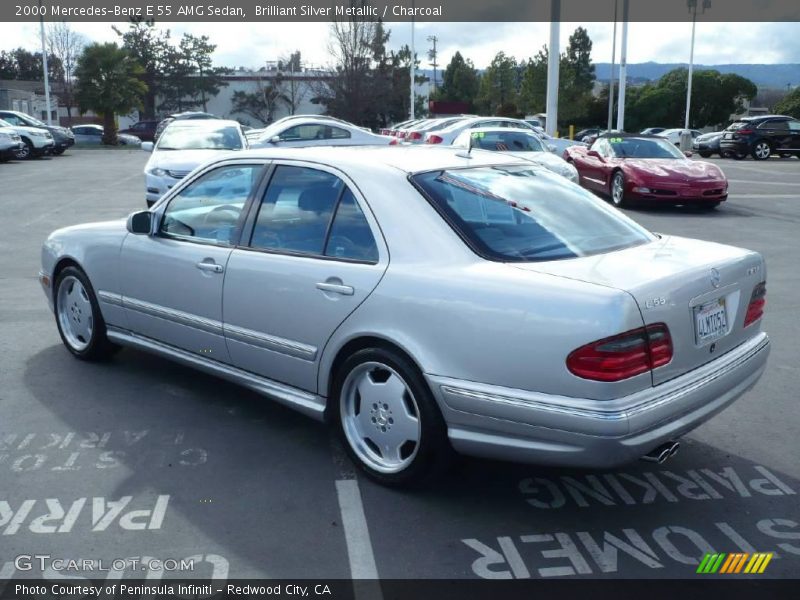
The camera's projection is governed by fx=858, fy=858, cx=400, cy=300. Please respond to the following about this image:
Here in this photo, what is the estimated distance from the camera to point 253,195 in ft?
15.6

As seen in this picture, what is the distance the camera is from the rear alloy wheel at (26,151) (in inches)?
1151

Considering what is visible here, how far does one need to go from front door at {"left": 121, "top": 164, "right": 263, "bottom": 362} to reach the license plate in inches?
96.6

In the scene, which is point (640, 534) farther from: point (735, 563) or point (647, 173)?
point (647, 173)

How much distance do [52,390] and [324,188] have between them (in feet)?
7.69

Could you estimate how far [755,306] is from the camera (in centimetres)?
421

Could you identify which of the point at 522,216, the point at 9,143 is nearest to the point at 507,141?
the point at 522,216

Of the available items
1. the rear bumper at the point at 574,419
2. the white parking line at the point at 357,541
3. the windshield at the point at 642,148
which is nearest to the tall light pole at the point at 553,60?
the windshield at the point at 642,148

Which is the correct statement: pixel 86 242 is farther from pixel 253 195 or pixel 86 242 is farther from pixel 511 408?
pixel 511 408

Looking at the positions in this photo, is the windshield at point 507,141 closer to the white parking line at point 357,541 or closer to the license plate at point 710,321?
the license plate at point 710,321

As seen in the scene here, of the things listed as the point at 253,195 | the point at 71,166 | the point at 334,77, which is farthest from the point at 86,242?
the point at 334,77

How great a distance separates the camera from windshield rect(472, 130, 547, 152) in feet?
52.1

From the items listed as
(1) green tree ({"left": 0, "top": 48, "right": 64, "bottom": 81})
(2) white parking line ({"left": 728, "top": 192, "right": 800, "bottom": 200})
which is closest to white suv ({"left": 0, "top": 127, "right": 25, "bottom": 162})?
(2) white parking line ({"left": 728, "top": 192, "right": 800, "bottom": 200})

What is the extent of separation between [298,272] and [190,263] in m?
0.94

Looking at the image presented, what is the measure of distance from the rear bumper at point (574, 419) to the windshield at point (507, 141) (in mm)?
12448
